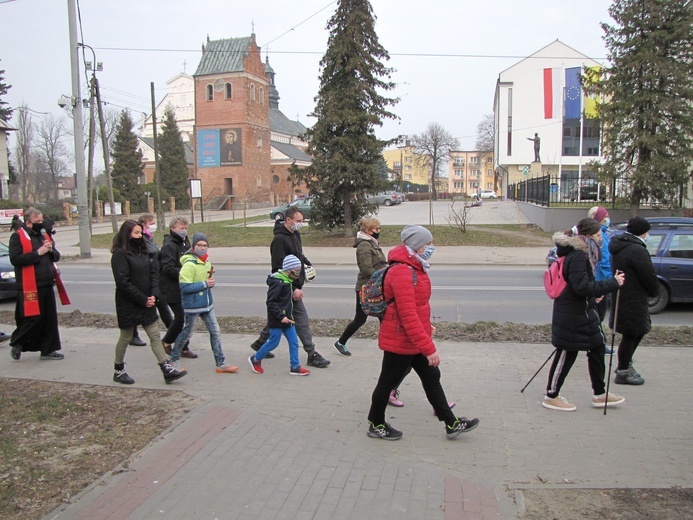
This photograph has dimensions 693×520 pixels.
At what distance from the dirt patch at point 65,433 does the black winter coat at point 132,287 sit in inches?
29.0

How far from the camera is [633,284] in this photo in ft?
Answer: 17.8

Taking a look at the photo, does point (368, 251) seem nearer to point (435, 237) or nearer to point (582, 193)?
point (435, 237)

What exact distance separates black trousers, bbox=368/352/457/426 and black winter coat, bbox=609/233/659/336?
2243 millimetres

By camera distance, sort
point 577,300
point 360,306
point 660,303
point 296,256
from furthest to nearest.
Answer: point 660,303
point 296,256
point 360,306
point 577,300

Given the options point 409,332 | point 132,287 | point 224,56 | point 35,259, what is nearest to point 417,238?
point 409,332

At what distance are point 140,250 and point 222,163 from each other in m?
58.4

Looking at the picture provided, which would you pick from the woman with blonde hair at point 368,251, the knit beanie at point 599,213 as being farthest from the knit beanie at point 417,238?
the knit beanie at point 599,213

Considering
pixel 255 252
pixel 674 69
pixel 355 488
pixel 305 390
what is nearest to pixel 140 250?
pixel 305 390

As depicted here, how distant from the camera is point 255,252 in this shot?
21.0 m

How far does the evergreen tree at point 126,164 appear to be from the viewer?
5538 cm

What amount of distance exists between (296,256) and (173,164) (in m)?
61.6

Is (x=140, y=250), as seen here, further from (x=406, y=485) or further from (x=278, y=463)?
(x=406, y=485)

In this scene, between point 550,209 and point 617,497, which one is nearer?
point 617,497

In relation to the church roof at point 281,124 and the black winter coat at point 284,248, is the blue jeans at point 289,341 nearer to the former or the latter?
the black winter coat at point 284,248
